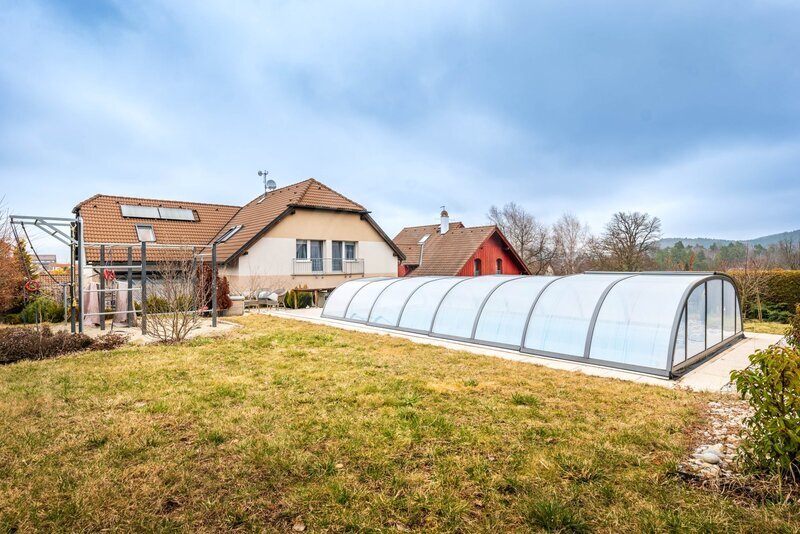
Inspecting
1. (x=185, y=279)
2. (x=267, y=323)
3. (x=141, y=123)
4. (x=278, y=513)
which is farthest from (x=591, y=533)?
(x=141, y=123)

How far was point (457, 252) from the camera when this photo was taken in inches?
1100

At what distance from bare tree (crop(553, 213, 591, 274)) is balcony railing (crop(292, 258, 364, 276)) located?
105 ft

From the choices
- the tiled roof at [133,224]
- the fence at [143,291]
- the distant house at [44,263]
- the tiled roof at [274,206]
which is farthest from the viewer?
the tiled roof at [274,206]

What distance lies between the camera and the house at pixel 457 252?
27.4 m

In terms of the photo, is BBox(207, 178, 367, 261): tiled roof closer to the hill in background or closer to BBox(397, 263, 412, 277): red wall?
BBox(397, 263, 412, 277): red wall

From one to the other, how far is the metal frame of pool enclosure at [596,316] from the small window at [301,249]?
10296mm

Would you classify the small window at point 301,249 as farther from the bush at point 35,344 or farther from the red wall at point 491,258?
the bush at point 35,344

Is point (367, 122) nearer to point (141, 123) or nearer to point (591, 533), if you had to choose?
point (141, 123)

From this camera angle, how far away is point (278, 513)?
2.93m

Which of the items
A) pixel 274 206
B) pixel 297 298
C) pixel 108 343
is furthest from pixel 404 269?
pixel 108 343

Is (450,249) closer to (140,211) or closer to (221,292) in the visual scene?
(221,292)

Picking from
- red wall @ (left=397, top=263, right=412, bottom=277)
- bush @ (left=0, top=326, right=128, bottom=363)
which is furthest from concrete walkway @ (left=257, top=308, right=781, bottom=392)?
red wall @ (left=397, top=263, right=412, bottom=277)

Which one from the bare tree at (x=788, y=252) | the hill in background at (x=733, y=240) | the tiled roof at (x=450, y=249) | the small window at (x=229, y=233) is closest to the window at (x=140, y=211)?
the small window at (x=229, y=233)

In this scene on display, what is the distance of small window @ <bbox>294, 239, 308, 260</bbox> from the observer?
68.7ft
